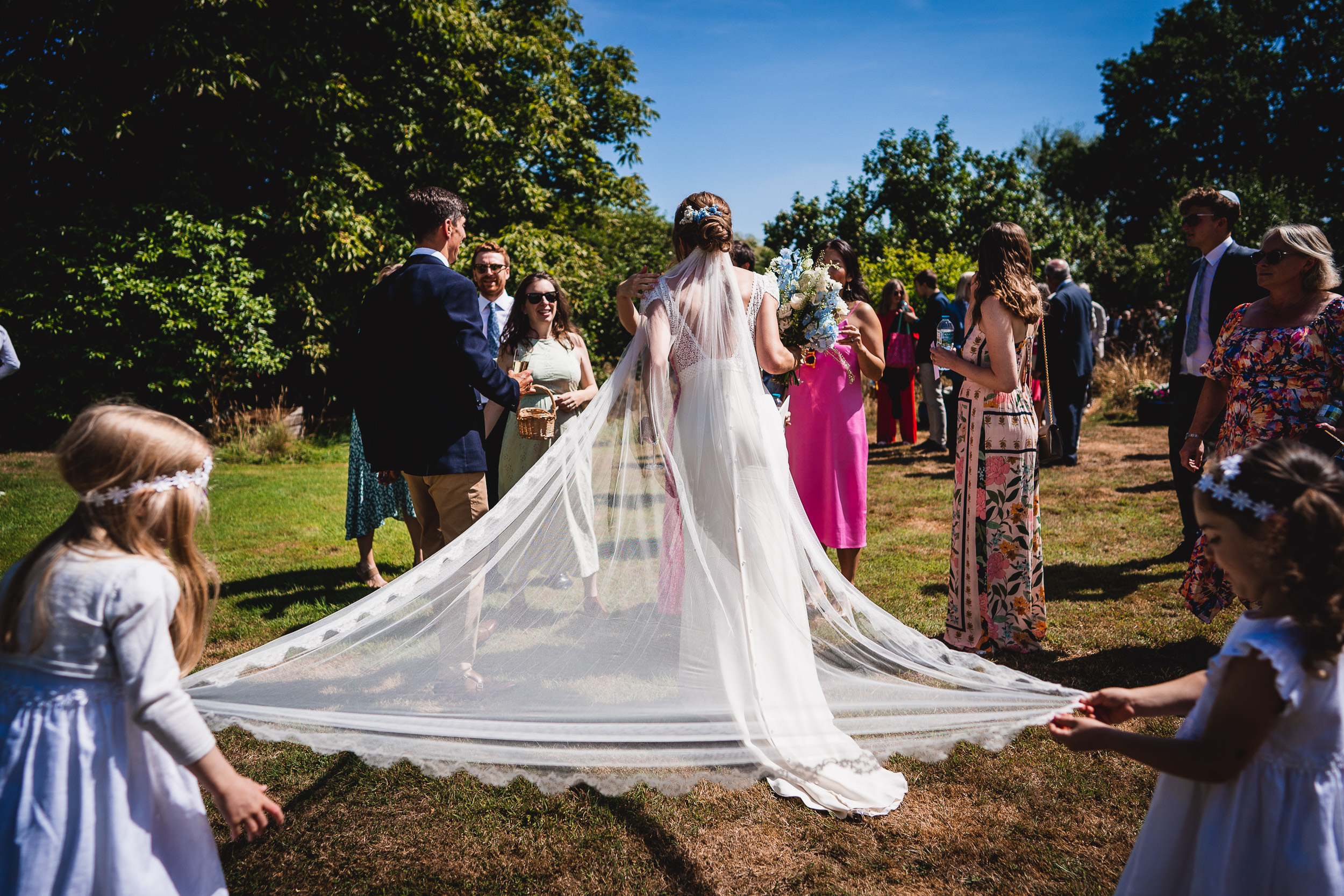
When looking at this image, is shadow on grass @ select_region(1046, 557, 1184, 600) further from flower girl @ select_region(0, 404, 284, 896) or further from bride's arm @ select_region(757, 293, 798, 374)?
flower girl @ select_region(0, 404, 284, 896)

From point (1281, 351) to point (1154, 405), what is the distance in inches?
393

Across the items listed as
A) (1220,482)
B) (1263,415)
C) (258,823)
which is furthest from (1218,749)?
(1263,415)

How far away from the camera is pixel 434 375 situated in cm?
385

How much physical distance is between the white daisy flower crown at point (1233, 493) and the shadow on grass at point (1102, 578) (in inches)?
150

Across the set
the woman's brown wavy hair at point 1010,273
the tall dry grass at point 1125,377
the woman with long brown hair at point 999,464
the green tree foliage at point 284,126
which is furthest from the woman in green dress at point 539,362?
the tall dry grass at point 1125,377

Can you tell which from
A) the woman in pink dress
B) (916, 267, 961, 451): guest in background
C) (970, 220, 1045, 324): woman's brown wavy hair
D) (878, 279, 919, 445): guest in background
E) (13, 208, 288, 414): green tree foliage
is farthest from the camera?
(13, 208, 288, 414): green tree foliage

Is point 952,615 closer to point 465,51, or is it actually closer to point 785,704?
point 785,704

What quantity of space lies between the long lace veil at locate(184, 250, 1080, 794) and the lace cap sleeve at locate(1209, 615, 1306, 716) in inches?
37.3

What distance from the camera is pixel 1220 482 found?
175 centimetres

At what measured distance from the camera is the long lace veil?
8.96 feet

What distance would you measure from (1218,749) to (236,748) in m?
3.47

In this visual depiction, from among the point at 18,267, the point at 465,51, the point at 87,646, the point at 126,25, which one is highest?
the point at 465,51

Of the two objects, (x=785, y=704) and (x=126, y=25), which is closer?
(x=785, y=704)

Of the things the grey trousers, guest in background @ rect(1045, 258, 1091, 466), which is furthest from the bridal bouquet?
the grey trousers
